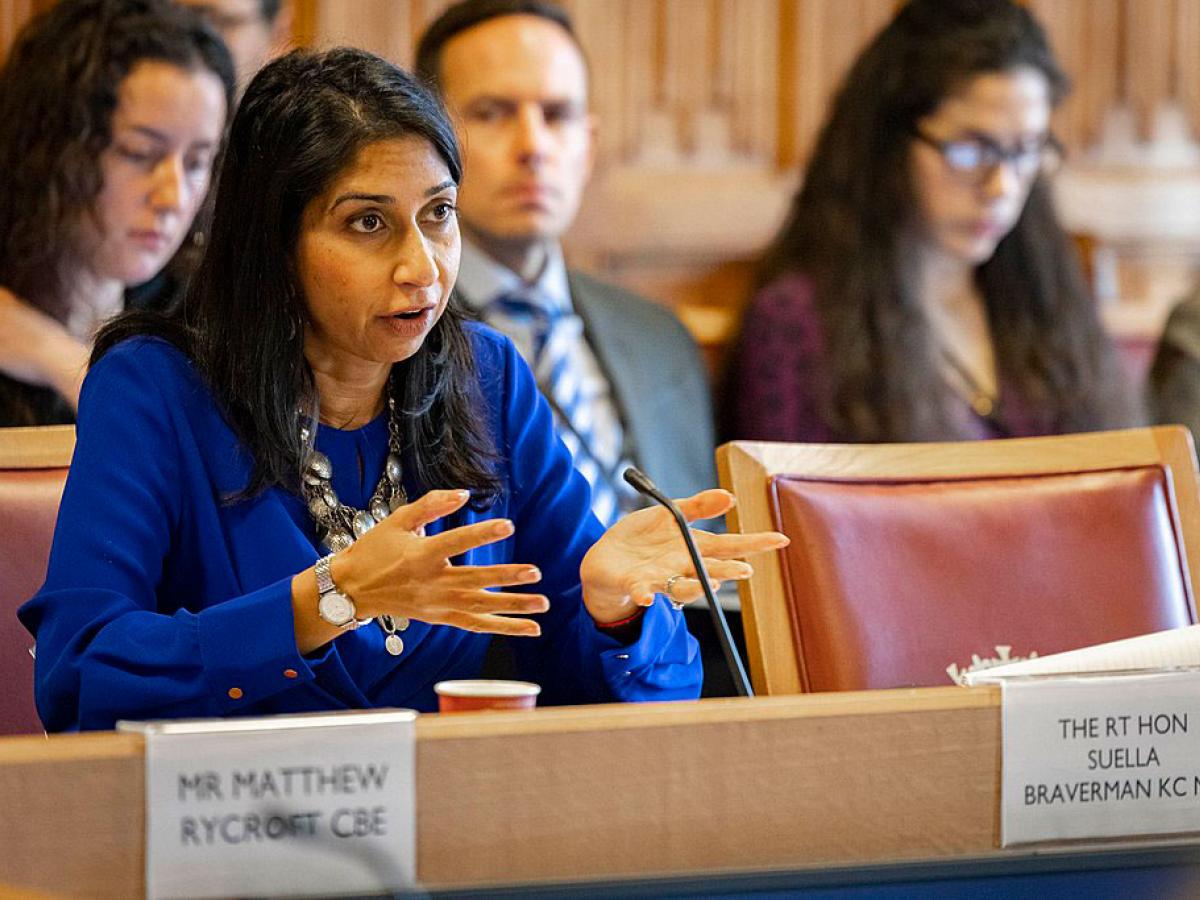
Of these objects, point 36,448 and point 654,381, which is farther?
point 654,381

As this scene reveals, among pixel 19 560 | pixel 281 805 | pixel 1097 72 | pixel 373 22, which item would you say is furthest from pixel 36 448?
pixel 1097 72

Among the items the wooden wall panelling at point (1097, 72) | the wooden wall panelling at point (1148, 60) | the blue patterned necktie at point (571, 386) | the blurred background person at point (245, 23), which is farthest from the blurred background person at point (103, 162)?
the wooden wall panelling at point (1148, 60)

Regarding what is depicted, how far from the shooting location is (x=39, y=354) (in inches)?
85.3

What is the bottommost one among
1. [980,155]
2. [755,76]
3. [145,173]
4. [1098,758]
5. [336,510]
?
[1098,758]

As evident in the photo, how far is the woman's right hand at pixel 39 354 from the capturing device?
2.15 metres

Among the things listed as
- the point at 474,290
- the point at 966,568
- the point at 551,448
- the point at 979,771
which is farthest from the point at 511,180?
the point at 979,771

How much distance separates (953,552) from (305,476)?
591 millimetres

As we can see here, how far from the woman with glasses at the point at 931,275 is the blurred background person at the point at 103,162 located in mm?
988

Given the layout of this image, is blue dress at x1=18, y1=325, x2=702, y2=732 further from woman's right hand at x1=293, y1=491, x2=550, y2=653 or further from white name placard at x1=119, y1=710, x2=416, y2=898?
white name placard at x1=119, y1=710, x2=416, y2=898

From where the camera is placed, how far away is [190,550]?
4.46ft

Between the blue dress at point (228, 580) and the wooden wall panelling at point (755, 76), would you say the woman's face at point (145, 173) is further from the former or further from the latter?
the wooden wall panelling at point (755, 76)

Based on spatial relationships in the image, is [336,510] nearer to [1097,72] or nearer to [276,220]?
[276,220]

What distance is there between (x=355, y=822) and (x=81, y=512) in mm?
515

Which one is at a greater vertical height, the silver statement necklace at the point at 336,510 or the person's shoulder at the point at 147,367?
the person's shoulder at the point at 147,367
